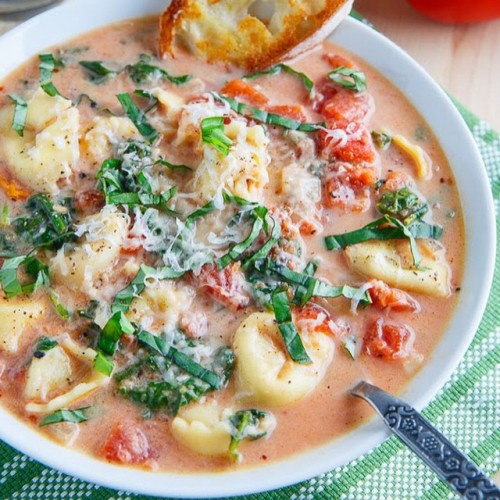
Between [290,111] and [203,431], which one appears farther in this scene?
[290,111]

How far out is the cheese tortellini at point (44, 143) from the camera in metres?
3.90

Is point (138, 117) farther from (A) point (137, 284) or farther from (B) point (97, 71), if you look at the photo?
(A) point (137, 284)

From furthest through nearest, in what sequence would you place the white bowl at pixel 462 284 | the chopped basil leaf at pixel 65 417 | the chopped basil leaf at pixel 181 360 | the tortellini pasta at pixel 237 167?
1. the tortellini pasta at pixel 237 167
2. the chopped basil leaf at pixel 181 360
3. the chopped basil leaf at pixel 65 417
4. the white bowl at pixel 462 284

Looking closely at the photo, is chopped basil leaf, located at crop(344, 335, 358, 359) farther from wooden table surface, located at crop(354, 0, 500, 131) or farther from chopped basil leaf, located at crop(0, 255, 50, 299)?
wooden table surface, located at crop(354, 0, 500, 131)

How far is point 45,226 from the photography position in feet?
12.3

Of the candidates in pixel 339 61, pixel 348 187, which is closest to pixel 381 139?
pixel 348 187

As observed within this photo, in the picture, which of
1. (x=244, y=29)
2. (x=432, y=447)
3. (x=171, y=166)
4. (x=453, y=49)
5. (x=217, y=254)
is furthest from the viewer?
(x=453, y=49)

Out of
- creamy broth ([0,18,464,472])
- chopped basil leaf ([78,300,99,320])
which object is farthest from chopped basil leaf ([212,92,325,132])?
chopped basil leaf ([78,300,99,320])

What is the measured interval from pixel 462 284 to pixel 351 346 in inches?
24.4

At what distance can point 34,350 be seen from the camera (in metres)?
3.47

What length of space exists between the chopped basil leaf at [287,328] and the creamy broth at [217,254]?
98mm

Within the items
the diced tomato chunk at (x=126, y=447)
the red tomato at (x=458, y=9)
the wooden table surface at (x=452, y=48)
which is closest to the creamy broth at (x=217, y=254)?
the diced tomato chunk at (x=126, y=447)

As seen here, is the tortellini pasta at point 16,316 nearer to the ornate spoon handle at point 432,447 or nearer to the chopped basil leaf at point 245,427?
the chopped basil leaf at point 245,427

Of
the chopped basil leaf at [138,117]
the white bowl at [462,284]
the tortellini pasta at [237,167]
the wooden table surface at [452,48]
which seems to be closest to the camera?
the white bowl at [462,284]
